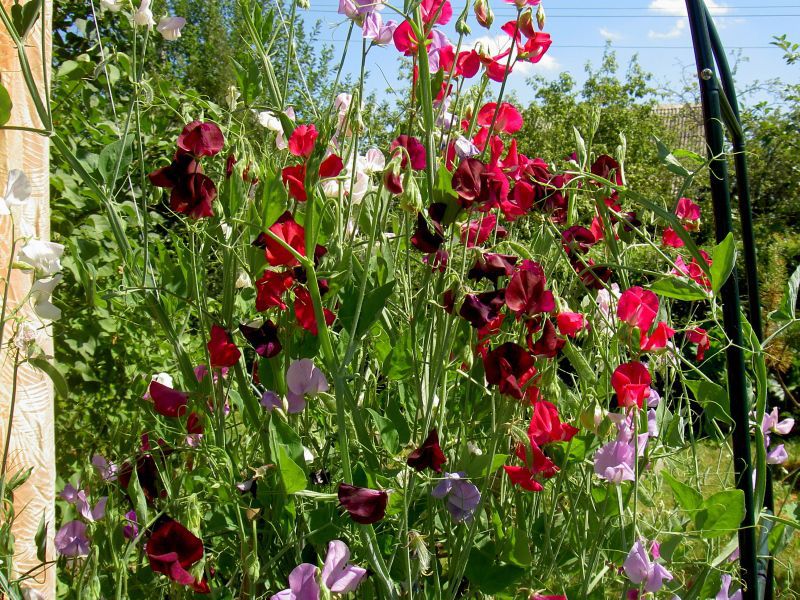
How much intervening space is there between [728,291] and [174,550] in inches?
24.9

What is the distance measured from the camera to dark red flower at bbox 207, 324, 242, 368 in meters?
0.86

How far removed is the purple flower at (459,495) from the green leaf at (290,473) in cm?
20

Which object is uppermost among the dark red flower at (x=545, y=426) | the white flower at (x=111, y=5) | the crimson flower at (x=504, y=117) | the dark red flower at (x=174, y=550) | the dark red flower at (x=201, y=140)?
the white flower at (x=111, y=5)

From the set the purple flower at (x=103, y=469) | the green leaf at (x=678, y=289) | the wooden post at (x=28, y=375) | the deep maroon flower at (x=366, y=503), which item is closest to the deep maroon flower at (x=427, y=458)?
the deep maroon flower at (x=366, y=503)

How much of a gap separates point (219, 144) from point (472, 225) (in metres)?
0.35

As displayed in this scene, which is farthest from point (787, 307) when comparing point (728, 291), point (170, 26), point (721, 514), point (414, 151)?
point (170, 26)

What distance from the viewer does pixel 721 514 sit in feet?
2.63

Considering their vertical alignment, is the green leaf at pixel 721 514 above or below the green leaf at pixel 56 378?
below

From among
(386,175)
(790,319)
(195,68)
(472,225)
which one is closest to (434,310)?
(472,225)

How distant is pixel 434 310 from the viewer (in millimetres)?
931

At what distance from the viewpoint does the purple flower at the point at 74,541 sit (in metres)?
1.01

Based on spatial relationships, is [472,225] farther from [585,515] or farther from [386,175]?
[585,515]

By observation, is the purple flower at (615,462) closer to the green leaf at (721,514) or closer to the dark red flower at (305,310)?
the green leaf at (721,514)

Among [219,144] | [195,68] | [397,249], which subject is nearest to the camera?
[219,144]
